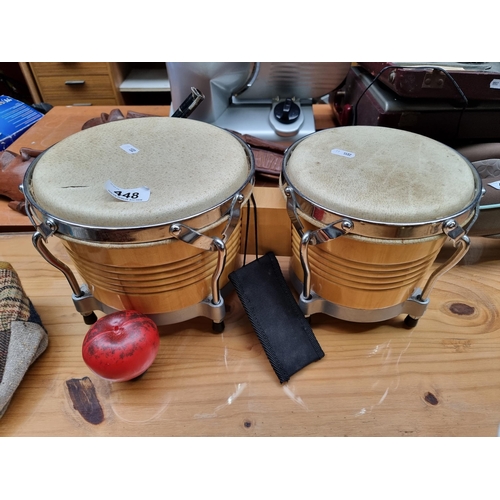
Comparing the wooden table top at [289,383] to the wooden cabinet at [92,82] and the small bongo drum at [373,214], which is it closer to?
the small bongo drum at [373,214]

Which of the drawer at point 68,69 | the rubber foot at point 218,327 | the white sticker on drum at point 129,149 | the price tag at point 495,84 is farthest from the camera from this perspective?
the drawer at point 68,69

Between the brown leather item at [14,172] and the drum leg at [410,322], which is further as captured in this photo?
the brown leather item at [14,172]

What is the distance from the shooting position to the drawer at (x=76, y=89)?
6.72ft

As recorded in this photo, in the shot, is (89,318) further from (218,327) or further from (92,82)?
(92,82)

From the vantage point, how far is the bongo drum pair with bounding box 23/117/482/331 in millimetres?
545

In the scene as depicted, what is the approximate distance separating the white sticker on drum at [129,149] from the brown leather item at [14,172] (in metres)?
0.52

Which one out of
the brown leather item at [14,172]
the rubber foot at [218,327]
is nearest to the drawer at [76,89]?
the brown leather item at [14,172]

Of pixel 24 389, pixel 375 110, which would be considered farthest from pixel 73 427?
pixel 375 110

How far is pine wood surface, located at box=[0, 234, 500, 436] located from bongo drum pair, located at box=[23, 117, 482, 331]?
0.07 m

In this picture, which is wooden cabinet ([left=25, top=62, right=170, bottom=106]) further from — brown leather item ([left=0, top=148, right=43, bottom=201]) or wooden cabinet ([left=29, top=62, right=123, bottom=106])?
brown leather item ([left=0, top=148, right=43, bottom=201])

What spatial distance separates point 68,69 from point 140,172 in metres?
1.86

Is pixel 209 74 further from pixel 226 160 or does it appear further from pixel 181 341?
pixel 181 341

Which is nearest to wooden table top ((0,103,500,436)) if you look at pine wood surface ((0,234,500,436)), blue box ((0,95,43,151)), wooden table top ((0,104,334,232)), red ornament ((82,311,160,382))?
pine wood surface ((0,234,500,436))

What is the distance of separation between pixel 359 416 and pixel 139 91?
204 centimetres
